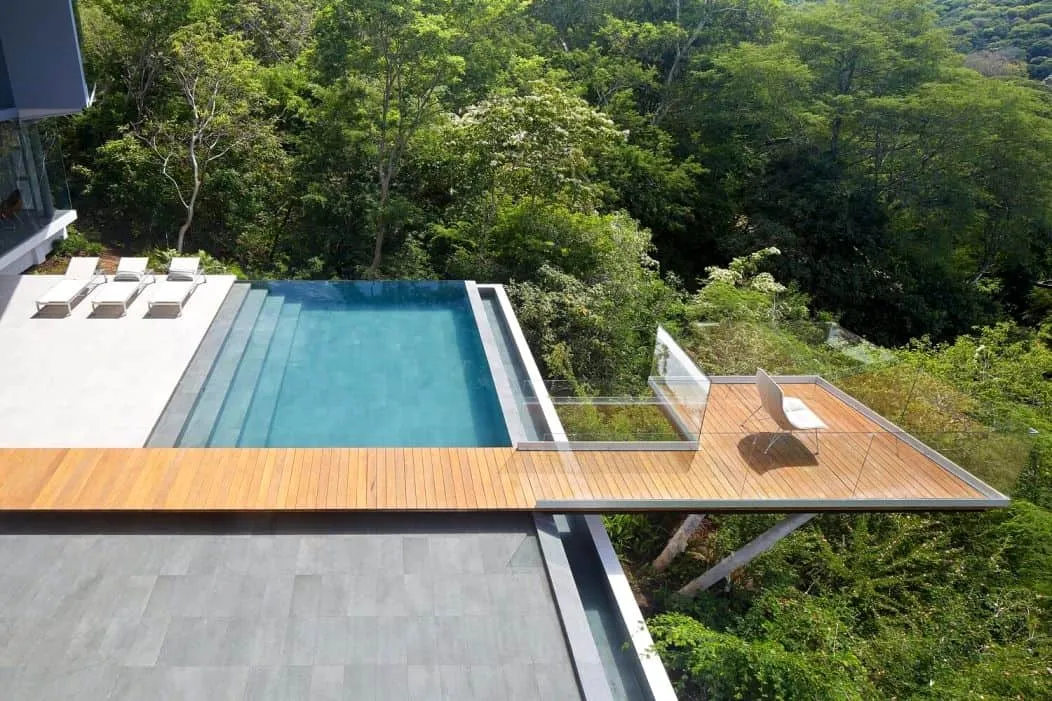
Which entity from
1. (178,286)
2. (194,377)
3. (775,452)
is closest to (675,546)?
(775,452)

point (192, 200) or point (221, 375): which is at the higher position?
point (221, 375)

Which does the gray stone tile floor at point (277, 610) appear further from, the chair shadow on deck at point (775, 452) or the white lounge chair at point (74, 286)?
the white lounge chair at point (74, 286)

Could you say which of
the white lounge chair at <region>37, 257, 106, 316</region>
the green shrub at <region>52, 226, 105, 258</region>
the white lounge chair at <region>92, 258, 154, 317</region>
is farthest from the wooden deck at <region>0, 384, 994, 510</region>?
the green shrub at <region>52, 226, 105, 258</region>

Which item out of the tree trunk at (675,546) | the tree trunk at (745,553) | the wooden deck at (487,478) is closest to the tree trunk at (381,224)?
the wooden deck at (487,478)

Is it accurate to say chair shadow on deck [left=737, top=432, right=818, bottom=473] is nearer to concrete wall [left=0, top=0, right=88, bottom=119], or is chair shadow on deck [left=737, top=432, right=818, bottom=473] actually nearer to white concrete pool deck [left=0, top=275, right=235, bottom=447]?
white concrete pool deck [left=0, top=275, right=235, bottom=447]

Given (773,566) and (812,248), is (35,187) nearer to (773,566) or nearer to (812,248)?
(773,566)

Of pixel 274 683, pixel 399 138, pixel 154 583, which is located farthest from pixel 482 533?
pixel 399 138

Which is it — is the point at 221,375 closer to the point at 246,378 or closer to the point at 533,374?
the point at 246,378
